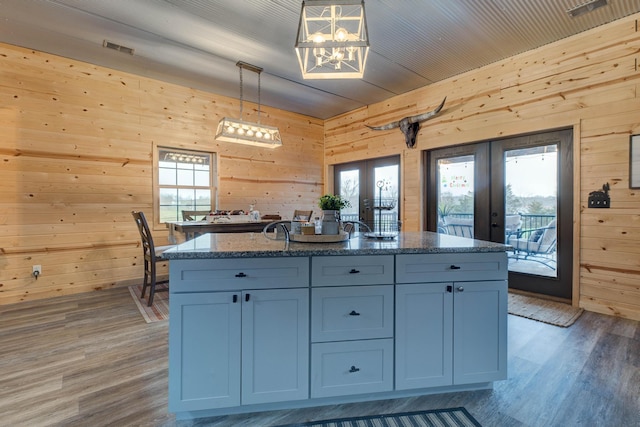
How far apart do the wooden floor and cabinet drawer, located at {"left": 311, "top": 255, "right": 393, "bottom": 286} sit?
730 millimetres

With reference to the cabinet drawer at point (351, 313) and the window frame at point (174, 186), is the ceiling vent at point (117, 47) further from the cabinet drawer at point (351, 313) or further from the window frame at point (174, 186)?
the cabinet drawer at point (351, 313)

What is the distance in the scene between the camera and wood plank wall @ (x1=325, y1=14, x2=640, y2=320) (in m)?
3.05

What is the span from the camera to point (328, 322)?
170cm

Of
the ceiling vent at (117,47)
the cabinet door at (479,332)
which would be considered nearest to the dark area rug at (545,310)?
the cabinet door at (479,332)

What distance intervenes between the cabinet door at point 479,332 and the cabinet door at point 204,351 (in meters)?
1.25

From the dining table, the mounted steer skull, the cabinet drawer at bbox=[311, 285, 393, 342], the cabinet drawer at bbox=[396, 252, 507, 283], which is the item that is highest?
the mounted steer skull

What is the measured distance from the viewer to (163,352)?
238 cm

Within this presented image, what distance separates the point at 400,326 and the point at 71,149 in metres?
4.41

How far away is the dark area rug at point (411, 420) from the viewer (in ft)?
5.32

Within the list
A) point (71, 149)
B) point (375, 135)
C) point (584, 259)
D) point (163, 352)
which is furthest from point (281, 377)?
point (375, 135)

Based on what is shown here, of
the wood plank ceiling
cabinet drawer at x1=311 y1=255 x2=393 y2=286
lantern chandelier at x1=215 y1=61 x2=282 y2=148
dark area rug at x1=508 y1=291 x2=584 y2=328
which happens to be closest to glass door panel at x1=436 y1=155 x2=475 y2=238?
dark area rug at x1=508 y1=291 x2=584 y2=328

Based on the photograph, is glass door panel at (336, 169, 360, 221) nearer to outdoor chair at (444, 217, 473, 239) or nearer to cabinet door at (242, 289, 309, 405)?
outdoor chair at (444, 217, 473, 239)

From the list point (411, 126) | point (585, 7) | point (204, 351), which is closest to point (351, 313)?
point (204, 351)

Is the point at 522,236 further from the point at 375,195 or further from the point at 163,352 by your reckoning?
the point at 163,352
